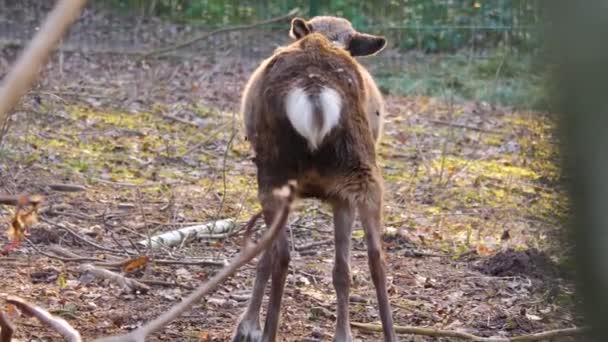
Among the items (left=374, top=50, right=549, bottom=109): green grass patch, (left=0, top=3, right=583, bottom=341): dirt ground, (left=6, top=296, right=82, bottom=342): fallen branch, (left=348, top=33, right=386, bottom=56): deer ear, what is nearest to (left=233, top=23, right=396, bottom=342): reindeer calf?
(left=0, top=3, right=583, bottom=341): dirt ground

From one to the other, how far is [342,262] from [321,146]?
0.67 m

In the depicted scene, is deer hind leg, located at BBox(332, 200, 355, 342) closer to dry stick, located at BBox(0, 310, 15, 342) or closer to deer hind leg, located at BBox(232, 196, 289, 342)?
deer hind leg, located at BBox(232, 196, 289, 342)

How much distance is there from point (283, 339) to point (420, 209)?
3322 millimetres

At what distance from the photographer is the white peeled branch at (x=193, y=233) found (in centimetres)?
684

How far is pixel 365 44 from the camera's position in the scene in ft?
20.5

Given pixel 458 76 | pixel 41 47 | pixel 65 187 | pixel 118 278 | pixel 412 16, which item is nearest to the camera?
pixel 41 47

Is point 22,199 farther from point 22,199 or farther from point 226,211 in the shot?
point 226,211

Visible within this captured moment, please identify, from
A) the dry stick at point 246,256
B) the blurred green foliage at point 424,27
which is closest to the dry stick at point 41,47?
the dry stick at point 246,256

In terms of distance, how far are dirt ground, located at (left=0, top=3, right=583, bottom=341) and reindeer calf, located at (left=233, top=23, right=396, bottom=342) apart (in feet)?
1.72

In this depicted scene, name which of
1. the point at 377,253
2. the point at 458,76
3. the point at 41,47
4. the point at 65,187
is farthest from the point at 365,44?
the point at 458,76

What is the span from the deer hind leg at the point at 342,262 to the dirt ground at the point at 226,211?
0.91ft

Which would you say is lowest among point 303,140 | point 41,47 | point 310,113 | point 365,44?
point 303,140

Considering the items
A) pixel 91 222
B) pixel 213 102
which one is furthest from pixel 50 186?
Answer: pixel 213 102

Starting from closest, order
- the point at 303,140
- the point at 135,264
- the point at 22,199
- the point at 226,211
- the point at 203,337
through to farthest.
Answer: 1. the point at 22,199
2. the point at 303,140
3. the point at 203,337
4. the point at 135,264
5. the point at 226,211
